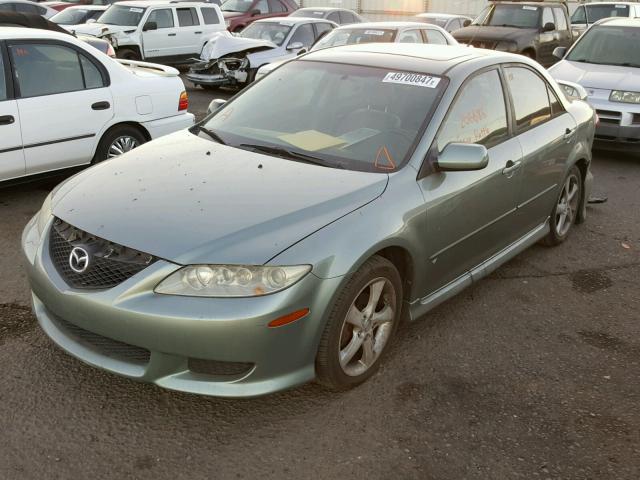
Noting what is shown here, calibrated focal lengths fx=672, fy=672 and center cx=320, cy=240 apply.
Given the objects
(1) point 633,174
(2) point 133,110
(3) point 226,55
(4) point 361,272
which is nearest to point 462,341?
(4) point 361,272

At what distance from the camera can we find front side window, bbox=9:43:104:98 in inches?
217

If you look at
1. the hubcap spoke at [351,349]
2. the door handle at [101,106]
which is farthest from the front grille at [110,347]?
the door handle at [101,106]

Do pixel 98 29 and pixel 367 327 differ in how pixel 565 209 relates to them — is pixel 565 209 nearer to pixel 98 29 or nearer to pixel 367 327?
pixel 367 327

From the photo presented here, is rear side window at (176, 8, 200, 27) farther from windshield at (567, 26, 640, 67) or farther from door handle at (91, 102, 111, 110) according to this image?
door handle at (91, 102, 111, 110)

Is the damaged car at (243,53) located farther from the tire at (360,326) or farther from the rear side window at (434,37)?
the tire at (360,326)

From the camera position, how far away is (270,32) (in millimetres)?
12812

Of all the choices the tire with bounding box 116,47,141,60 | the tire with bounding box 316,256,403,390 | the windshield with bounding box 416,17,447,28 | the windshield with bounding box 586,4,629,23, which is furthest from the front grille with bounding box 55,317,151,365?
the windshield with bounding box 586,4,629,23

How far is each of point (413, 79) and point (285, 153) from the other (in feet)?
2.93

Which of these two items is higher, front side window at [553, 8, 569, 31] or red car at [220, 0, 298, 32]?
red car at [220, 0, 298, 32]

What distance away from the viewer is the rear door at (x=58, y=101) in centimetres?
550

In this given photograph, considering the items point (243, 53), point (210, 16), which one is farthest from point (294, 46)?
point (210, 16)

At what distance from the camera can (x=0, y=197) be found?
605 centimetres

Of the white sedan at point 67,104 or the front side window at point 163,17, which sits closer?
the white sedan at point 67,104

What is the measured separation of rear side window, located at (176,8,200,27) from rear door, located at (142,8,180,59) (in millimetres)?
196
